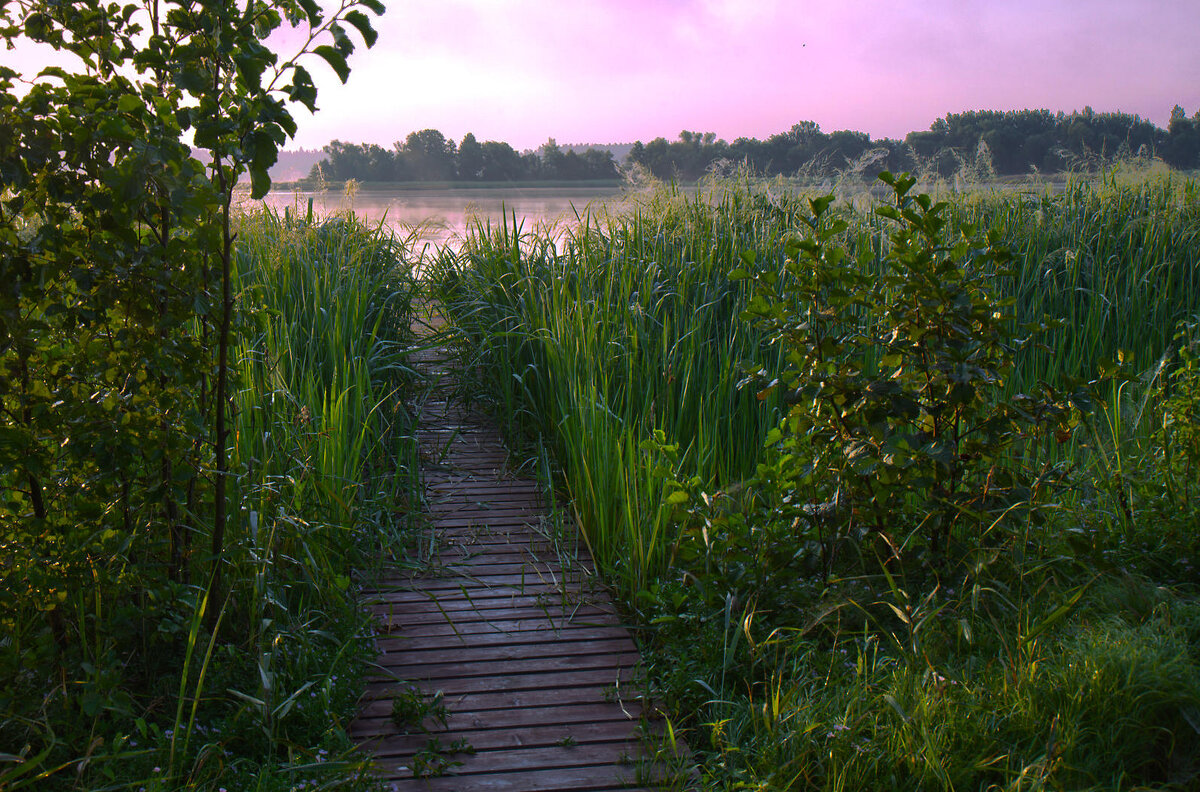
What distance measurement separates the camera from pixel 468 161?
1205 cm

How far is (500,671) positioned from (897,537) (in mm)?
1302

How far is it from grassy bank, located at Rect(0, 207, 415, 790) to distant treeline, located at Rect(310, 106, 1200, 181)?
4.63 m

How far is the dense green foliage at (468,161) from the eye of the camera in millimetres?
11156

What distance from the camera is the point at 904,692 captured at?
77.0 inches

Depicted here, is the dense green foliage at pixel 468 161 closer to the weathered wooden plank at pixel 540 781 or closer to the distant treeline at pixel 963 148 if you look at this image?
the distant treeline at pixel 963 148

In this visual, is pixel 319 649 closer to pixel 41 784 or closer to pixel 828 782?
pixel 41 784

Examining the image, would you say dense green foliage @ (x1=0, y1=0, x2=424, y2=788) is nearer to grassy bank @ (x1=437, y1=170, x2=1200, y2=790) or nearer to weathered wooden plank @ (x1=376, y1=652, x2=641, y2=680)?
weathered wooden plank @ (x1=376, y1=652, x2=641, y2=680)

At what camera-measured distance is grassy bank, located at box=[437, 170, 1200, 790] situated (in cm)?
182

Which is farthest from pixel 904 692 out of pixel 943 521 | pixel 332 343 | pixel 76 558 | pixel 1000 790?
pixel 332 343

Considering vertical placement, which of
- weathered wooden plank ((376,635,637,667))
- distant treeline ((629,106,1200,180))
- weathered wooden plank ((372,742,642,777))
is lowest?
weathered wooden plank ((372,742,642,777))

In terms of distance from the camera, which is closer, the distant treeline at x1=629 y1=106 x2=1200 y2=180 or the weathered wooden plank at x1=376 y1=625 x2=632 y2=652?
the weathered wooden plank at x1=376 y1=625 x2=632 y2=652

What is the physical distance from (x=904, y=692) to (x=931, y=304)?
39.9 inches

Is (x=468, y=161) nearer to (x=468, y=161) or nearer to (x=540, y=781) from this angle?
(x=468, y=161)

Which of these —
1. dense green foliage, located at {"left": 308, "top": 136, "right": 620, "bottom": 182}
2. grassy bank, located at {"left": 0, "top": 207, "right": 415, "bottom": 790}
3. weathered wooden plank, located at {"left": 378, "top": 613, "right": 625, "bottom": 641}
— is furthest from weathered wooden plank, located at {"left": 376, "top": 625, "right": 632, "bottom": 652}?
dense green foliage, located at {"left": 308, "top": 136, "right": 620, "bottom": 182}
